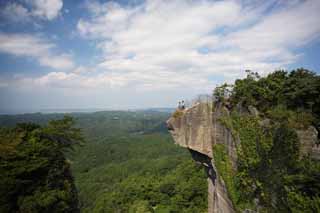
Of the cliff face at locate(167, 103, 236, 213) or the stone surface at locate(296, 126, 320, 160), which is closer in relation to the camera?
the stone surface at locate(296, 126, 320, 160)

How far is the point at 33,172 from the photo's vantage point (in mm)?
12977

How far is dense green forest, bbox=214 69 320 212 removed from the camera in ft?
20.8

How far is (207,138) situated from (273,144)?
149 inches

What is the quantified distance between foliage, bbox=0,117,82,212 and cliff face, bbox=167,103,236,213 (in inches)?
359

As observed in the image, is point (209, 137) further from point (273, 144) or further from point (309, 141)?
point (309, 141)

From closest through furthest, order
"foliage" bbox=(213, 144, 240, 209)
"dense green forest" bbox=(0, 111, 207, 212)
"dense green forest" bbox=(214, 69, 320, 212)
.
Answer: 1. "dense green forest" bbox=(214, 69, 320, 212)
2. "foliage" bbox=(213, 144, 240, 209)
3. "dense green forest" bbox=(0, 111, 207, 212)

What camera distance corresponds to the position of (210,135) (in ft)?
34.8

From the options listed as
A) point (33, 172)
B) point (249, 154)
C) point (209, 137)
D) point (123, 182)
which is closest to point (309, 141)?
point (249, 154)

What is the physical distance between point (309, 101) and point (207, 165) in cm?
622

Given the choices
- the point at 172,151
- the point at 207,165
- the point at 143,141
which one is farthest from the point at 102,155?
the point at 207,165

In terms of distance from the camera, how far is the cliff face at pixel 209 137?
9374 mm

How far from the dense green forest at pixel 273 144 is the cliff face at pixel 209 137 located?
36 cm

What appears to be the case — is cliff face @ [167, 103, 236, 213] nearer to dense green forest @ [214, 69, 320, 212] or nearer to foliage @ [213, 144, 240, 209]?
foliage @ [213, 144, 240, 209]

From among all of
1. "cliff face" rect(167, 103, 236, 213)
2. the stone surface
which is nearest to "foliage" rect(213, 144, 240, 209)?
"cliff face" rect(167, 103, 236, 213)
